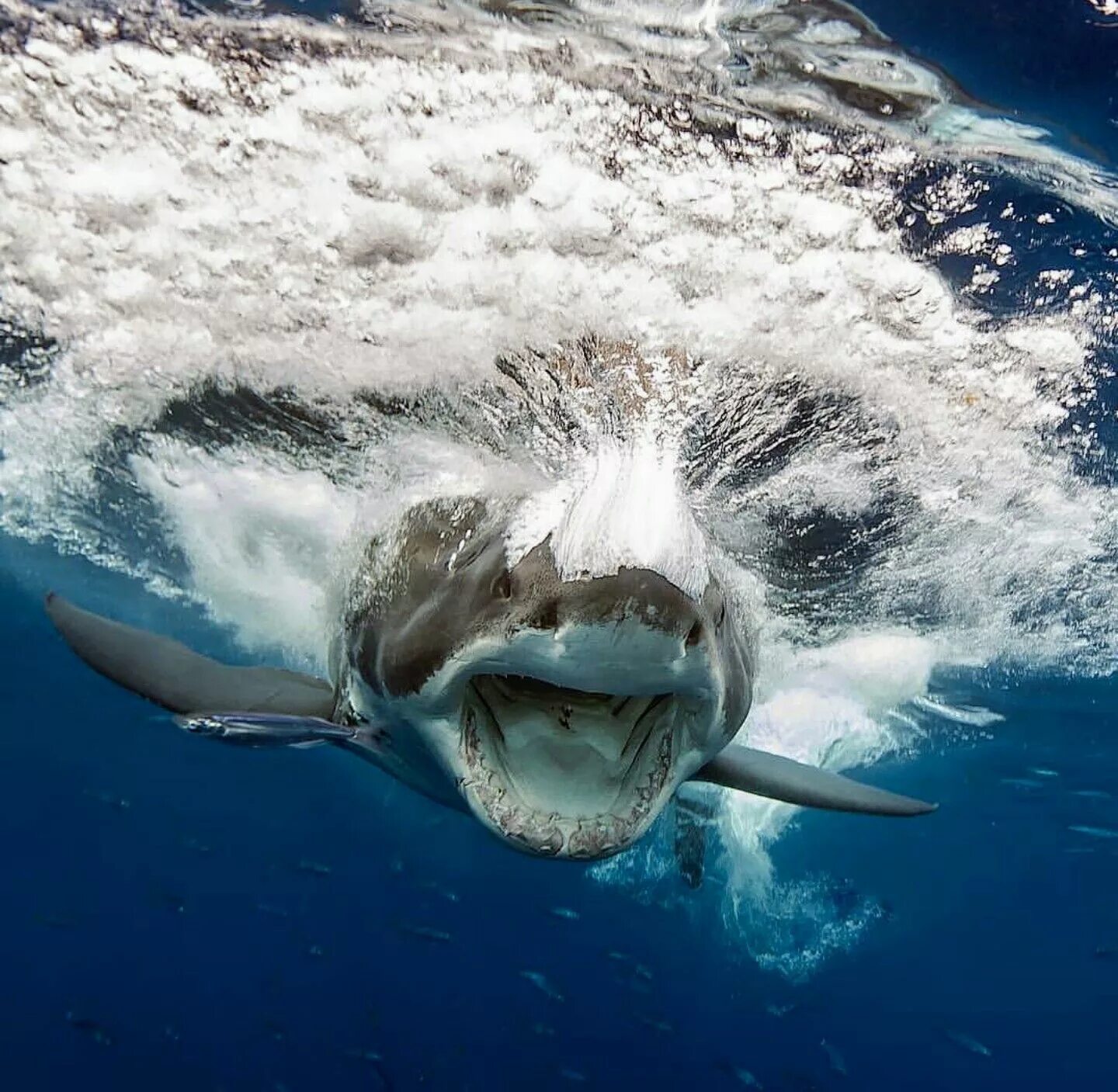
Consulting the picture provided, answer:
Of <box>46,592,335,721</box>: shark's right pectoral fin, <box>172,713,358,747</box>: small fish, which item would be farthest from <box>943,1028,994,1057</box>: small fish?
<box>172,713,358,747</box>: small fish

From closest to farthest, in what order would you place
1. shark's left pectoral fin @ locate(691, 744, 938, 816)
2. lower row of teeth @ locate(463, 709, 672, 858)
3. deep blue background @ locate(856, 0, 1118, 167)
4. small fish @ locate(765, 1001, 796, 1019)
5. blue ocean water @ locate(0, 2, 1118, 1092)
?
1. lower row of teeth @ locate(463, 709, 672, 858)
2. deep blue background @ locate(856, 0, 1118, 167)
3. shark's left pectoral fin @ locate(691, 744, 938, 816)
4. blue ocean water @ locate(0, 2, 1118, 1092)
5. small fish @ locate(765, 1001, 796, 1019)

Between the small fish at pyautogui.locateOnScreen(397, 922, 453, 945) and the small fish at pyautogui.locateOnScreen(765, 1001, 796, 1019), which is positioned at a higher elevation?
the small fish at pyautogui.locateOnScreen(397, 922, 453, 945)

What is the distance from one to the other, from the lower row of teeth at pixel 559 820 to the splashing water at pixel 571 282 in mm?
1048

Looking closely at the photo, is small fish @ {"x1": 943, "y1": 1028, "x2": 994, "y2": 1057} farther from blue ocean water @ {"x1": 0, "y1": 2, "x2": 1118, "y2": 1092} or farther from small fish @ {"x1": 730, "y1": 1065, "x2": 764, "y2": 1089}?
small fish @ {"x1": 730, "y1": 1065, "x2": 764, "y2": 1089}

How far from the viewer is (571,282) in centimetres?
691

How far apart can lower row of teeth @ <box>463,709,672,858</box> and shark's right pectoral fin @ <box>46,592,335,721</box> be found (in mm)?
1657

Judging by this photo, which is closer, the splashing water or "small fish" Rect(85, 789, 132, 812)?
the splashing water

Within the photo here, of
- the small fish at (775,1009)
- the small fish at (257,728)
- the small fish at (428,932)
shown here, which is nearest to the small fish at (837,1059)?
the small fish at (428,932)

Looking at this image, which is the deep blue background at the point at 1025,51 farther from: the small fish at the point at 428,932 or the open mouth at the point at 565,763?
the small fish at the point at 428,932

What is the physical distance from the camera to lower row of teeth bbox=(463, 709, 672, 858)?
3.79 m

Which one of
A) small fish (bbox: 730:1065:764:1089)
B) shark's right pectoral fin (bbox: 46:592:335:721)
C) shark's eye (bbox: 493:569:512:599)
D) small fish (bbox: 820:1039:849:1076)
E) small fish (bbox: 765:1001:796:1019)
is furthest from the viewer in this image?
small fish (bbox: 765:1001:796:1019)

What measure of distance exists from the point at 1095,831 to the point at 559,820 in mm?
32650

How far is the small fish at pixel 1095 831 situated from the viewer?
2913 cm

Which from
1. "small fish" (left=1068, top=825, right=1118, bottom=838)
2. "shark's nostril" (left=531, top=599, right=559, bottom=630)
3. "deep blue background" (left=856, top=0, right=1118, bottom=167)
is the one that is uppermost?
"deep blue background" (left=856, top=0, right=1118, bottom=167)
